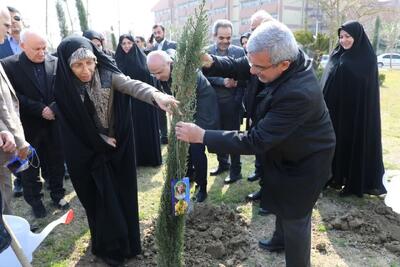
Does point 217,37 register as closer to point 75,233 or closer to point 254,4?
point 75,233

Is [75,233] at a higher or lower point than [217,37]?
lower

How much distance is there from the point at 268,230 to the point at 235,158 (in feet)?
4.79

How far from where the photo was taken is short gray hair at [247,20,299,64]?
2.04m

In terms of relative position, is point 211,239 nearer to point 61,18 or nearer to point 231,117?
point 231,117

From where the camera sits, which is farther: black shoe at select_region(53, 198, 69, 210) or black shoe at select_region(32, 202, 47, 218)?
black shoe at select_region(53, 198, 69, 210)

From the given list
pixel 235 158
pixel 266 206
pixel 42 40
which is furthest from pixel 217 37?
pixel 266 206

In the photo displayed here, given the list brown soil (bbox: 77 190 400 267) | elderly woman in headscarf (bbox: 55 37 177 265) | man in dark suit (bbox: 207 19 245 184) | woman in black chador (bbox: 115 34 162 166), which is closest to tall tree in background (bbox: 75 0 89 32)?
woman in black chador (bbox: 115 34 162 166)

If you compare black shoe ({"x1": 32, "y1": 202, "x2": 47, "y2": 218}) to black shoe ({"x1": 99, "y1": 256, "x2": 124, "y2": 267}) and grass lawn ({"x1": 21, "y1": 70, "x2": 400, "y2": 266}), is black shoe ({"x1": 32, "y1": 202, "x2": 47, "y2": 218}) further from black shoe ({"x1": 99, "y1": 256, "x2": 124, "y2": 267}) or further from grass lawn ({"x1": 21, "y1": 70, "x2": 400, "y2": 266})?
black shoe ({"x1": 99, "y1": 256, "x2": 124, "y2": 267})

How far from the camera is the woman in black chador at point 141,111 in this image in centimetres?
543

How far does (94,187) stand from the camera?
3043 millimetres

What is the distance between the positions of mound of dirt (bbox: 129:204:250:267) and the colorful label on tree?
875mm

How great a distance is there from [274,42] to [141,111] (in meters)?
3.75

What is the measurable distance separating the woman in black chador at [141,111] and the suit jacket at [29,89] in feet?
5.12

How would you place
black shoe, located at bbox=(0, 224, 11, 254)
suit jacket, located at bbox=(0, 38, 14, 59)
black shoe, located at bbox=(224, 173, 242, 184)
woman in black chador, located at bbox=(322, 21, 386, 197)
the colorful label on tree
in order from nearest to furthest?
black shoe, located at bbox=(0, 224, 11, 254), the colorful label on tree, woman in black chador, located at bbox=(322, 21, 386, 197), suit jacket, located at bbox=(0, 38, 14, 59), black shoe, located at bbox=(224, 173, 242, 184)
